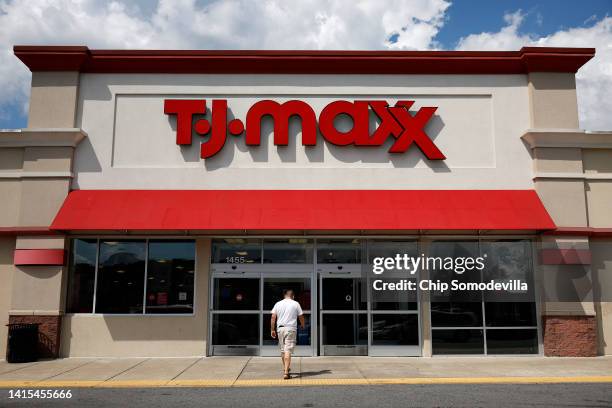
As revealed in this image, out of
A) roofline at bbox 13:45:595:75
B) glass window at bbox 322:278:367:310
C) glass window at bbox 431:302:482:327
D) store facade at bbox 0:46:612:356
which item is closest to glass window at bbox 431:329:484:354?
store facade at bbox 0:46:612:356

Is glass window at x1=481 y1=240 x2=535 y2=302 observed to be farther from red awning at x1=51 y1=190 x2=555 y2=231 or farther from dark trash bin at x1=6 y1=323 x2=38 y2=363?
dark trash bin at x1=6 y1=323 x2=38 y2=363

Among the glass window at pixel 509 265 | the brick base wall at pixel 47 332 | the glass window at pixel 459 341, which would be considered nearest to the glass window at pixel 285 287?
the glass window at pixel 459 341

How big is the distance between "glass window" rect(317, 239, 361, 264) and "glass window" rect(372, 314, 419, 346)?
5.42 ft

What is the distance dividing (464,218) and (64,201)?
10.5 meters

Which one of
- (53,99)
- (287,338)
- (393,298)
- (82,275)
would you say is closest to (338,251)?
(393,298)

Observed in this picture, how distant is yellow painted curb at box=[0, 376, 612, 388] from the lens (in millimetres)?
10820

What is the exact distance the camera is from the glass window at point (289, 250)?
14875 millimetres

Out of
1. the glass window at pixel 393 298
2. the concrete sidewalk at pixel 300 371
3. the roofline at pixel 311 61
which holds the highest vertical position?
the roofline at pixel 311 61

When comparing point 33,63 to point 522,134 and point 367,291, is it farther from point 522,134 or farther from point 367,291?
point 522,134

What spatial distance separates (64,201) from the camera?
14.7 m

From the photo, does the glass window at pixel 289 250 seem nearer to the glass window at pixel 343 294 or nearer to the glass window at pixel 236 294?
the glass window at pixel 236 294

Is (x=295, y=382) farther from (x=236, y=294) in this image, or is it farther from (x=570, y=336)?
(x=570, y=336)

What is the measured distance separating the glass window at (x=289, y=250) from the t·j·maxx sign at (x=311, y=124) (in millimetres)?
2673

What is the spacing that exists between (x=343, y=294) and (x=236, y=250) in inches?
122
